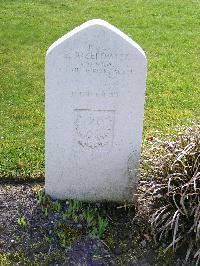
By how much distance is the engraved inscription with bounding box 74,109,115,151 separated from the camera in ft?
14.6

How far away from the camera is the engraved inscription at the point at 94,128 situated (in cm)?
444

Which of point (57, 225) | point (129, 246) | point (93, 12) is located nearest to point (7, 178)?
point (57, 225)

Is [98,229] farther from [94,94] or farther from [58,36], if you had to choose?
[58,36]

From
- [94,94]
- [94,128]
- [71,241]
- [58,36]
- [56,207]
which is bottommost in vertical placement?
[71,241]

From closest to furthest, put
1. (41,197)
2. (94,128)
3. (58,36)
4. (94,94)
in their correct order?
1. (94,94)
2. (94,128)
3. (41,197)
4. (58,36)

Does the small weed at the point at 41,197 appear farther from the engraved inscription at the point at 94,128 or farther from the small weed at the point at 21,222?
the engraved inscription at the point at 94,128

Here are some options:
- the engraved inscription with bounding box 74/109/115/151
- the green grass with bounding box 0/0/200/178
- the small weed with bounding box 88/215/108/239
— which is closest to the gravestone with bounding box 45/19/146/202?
the engraved inscription with bounding box 74/109/115/151

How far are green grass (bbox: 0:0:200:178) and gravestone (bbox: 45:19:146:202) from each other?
0.68 m

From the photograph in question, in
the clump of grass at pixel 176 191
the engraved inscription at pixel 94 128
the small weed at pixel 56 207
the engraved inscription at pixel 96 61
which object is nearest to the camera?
the clump of grass at pixel 176 191

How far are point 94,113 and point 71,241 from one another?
100 centimetres

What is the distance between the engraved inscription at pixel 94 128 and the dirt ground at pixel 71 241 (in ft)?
1.75

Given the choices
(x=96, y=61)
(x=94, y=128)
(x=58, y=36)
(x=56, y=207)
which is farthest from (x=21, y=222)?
(x=58, y=36)

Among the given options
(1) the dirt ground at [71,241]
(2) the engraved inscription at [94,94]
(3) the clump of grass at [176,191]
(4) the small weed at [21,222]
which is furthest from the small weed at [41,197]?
(2) the engraved inscription at [94,94]

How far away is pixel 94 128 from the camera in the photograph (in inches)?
177
